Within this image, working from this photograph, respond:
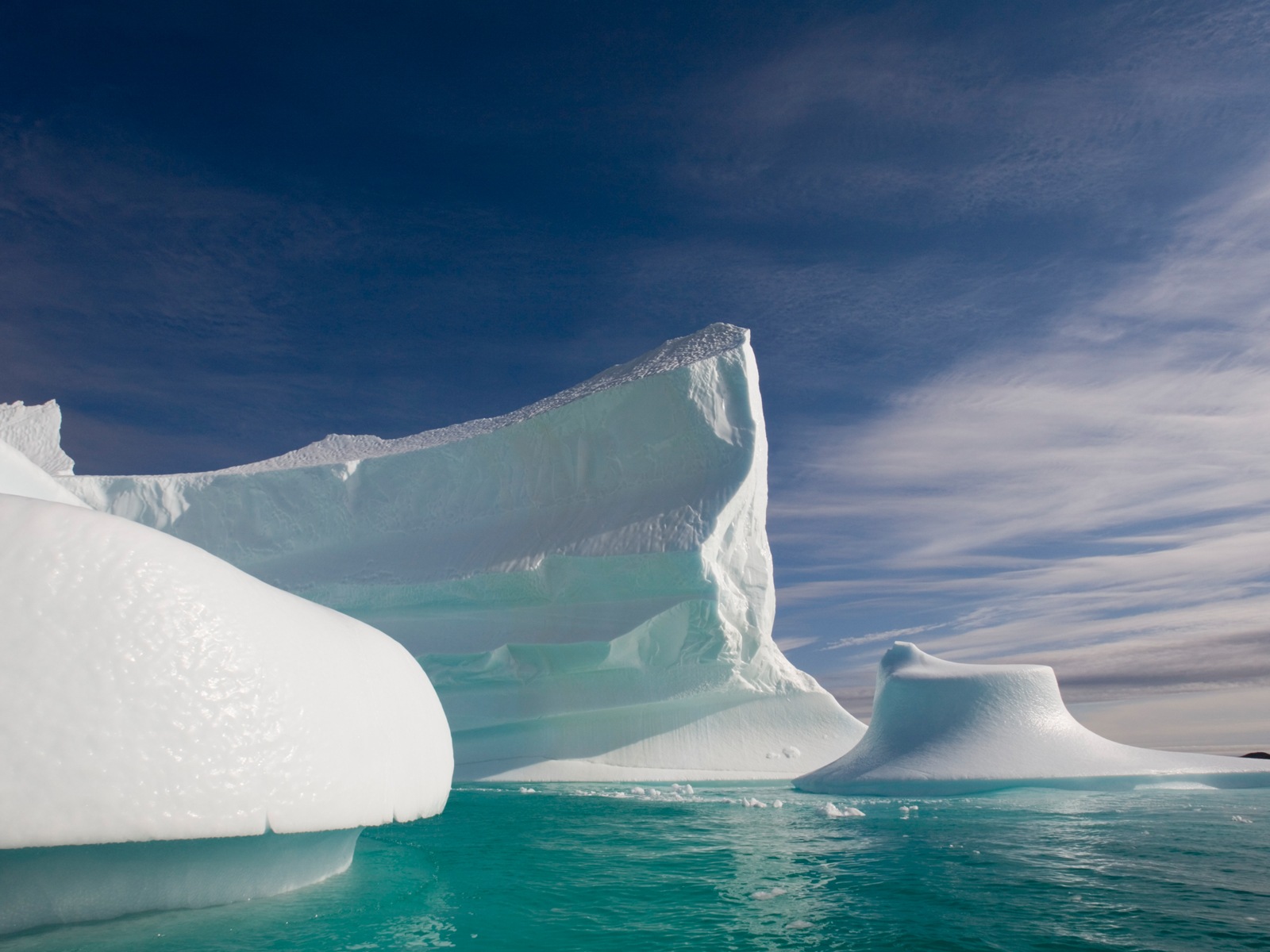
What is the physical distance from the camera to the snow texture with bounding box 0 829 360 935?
3.07m

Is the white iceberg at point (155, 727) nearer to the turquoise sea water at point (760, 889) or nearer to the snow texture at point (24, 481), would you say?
the turquoise sea water at point (760, 889)

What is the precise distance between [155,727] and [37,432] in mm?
19717

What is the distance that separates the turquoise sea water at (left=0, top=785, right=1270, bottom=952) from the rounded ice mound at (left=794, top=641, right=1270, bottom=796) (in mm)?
Result: 2477

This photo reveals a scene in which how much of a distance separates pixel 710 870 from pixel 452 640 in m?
9.64

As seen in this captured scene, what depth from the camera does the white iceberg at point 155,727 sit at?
2826mm

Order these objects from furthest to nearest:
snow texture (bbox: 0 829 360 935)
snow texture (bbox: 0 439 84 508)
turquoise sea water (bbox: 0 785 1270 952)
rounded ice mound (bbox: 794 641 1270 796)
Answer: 1. rounded ice mound (bbox: 794 641 1270 796)
2. snow texture (bbox: 0 439 84 508)
3. turquoise sea water (bbox: 0 785 1270 952)
4. snow texture (bbox: 0 829 360 935)

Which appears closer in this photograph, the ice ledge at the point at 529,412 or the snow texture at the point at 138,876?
the snow texture at the point at 138,876

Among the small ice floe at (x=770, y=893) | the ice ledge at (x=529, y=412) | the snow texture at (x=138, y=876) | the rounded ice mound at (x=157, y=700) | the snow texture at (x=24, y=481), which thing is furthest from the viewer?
the ice ledge at (x=529, y=412)

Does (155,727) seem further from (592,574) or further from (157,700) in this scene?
(592,574)

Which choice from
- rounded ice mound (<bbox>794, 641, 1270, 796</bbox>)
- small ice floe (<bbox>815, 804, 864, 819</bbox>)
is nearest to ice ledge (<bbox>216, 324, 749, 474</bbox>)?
rounded ice mound (<bbox>794, 641, 1270, 796</bbox>)

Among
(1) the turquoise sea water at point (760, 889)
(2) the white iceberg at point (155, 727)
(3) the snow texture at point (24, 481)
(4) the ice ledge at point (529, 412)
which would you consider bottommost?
(1) the turquoise sea water at point (760, 889)

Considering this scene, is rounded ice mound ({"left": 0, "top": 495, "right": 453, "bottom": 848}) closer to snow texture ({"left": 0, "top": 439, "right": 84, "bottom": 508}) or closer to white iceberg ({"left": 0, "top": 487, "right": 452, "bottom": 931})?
white iceberg ({"left": 0, "top": 487, "right": 452, "bottom": 931})

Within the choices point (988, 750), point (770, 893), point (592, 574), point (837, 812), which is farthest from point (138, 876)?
point (988, 750)

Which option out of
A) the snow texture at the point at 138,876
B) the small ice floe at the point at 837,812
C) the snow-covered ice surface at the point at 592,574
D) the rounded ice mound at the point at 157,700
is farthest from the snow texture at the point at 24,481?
the snow-covered ice surface at the point at 592,574
